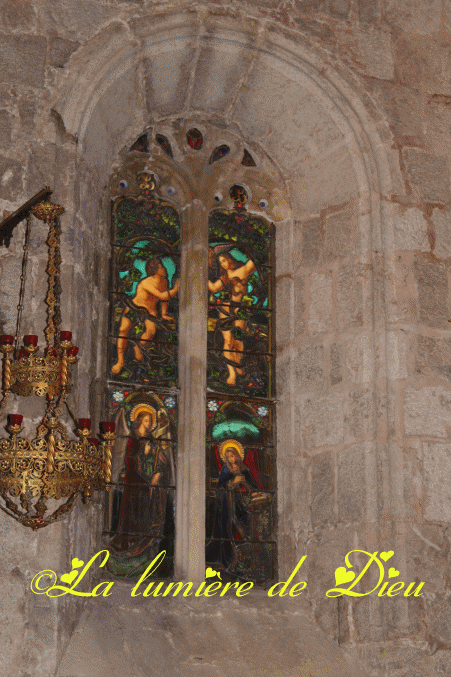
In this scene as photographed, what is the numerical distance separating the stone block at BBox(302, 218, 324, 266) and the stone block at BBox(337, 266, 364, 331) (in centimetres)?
26

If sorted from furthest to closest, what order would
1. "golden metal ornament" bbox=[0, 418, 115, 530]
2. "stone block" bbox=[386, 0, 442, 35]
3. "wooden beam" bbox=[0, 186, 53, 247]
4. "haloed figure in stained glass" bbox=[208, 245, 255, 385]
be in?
"stone block" bbox=[386, 0, 442, 35] → "haloed figure in stained glass" bbox=[208, 245, 255, 385] → "wooden beam" bbox=[0, 186, 53, 247] → "golden metal ornament" bbox=[0, 418, 115, 530]

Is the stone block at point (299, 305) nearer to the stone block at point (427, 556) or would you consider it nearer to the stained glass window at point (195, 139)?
the stained glass window at point (195, 139)

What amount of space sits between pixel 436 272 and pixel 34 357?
2275 mm

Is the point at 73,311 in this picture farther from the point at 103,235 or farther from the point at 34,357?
the point at 103,235

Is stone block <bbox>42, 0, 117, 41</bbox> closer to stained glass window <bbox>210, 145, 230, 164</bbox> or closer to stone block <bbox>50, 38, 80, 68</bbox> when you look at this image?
stone block <bbox>50, 38, 80, 68</bbox>

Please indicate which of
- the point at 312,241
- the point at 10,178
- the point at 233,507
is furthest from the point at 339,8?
the point at 233,507

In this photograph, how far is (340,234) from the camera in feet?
21.4

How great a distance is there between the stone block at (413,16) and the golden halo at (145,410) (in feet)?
8.50

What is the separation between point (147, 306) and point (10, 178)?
116 cm

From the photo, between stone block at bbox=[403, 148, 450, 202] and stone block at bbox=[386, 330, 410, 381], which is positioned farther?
stone block at bbox=[403, 148, 450, 202]

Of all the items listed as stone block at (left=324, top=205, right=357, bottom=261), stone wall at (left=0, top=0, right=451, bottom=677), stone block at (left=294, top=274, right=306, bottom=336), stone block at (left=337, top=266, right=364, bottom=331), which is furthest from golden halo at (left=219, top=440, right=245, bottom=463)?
stone block at (left=324, top=205, right=357, bottom=261)

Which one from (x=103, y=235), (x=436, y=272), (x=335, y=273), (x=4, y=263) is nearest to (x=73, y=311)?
(x=4, y=263)

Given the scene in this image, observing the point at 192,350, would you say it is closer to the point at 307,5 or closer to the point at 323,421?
the point at 323,421

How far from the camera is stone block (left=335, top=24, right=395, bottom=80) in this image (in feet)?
21.9
